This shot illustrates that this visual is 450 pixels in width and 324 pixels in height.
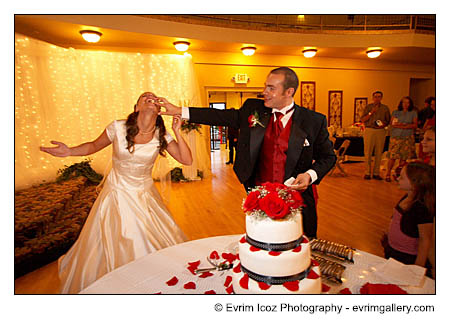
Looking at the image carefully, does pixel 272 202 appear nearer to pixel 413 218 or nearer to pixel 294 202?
pixel 294 202

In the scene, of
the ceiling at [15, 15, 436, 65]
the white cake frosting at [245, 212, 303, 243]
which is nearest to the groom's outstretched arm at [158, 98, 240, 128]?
the white cake frosting at [245, 212, 303, 243]

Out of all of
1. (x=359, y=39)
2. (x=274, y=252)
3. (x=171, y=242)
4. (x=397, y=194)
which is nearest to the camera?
(x=274, y=252)

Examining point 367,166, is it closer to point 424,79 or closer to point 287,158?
point 287,158

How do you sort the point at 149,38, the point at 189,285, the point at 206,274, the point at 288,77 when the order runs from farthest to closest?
the point at 149,38
the point at 288,77
the point at 206,274
the point at 189,285

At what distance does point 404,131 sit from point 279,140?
5585 millimetres

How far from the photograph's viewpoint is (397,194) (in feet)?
18.9

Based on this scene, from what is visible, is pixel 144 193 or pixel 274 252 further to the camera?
pixel 144 193

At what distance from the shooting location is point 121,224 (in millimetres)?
2504

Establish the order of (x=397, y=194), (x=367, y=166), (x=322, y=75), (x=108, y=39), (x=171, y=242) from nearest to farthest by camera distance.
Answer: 1. (x=171, y=242)
2. (x=397, y=194)
3. (x=108, y=39)
4. (x=367, y=166)
5. (x=322, y=75)

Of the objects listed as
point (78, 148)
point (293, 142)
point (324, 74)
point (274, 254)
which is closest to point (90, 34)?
point (78, 148)

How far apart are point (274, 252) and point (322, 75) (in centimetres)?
1041

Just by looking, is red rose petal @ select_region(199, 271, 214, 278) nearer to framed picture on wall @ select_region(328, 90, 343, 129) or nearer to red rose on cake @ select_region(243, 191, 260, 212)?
red rose on cake @ select_region(243, 191, 260, 212)

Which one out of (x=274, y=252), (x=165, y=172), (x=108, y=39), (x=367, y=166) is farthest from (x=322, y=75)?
(x=274, y=252)

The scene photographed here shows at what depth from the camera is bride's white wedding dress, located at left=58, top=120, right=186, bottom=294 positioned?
2.44 meters
